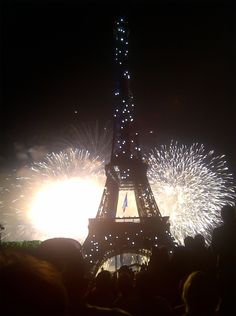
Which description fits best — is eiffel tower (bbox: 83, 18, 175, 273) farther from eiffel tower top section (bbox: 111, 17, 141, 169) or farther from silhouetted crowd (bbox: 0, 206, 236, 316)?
silhouetted crowd (bbox: 0, 206, 236, 316)

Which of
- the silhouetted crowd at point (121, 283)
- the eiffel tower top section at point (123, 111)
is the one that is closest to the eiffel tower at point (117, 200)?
the eiffel tower top section at point (123, 111)

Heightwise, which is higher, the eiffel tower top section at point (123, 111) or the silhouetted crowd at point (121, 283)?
the eiffel tower top section at point (123, 111)

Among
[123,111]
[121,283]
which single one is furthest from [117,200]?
[121,283]

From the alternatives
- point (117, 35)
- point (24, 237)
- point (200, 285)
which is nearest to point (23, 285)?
point (200, 285)

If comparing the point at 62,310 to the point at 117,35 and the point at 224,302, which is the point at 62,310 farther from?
the point at 117,35

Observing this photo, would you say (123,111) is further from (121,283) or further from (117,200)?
(121,283)

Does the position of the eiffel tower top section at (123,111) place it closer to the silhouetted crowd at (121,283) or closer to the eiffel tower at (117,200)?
the eiffel tower at (117,200)
